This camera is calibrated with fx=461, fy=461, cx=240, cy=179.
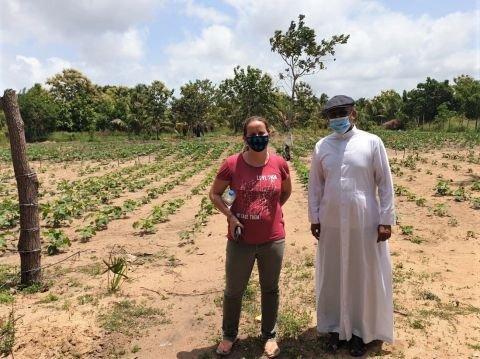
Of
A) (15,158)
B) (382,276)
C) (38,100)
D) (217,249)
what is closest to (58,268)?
(15,158)

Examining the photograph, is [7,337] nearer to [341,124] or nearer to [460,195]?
[341,124]

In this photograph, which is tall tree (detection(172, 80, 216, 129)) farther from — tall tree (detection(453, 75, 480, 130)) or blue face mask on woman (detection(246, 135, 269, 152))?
blue face mask on woman (detection(246, 135, 269, 152))

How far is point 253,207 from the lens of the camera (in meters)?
3.23

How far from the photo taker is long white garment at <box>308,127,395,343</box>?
10.8 ft

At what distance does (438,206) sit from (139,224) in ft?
17.5

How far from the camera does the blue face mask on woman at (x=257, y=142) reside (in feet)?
10.5

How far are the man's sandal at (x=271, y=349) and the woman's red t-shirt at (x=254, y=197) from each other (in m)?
0.85

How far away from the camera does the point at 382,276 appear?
11.0ft

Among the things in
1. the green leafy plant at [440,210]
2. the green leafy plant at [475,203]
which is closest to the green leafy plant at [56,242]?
the green leafy plant at [440,210]

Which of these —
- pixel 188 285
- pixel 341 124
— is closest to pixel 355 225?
pixel 341 124

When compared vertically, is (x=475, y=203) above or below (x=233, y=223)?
below

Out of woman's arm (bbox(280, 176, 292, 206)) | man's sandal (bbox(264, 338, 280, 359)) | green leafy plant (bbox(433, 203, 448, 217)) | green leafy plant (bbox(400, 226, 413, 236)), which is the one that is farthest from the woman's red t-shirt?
green leafy plant (bbox(433, 203, 448, 217))

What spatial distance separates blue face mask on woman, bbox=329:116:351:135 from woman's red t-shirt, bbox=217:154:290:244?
56 cm

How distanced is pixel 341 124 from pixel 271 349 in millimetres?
1753
